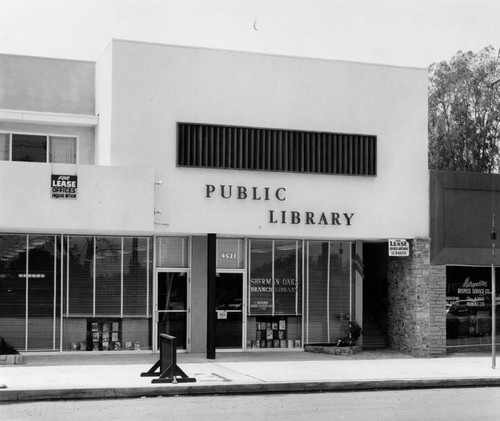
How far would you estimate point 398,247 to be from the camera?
22.8 m

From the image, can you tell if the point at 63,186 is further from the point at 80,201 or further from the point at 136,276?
the point at 136,276

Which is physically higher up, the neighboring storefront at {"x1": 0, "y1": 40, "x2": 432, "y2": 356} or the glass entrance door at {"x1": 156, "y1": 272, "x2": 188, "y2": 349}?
the neighboring storefront at {"x1": 0, "y1": 40, "x2": 432, "y2": 356}

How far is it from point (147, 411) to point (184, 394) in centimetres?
241

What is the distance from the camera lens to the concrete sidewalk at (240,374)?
1553cm

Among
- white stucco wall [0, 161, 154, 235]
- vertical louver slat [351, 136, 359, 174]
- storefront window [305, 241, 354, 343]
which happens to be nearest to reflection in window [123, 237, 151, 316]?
white stucco wall [0, 161, 154, 235]

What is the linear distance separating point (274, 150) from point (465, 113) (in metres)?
26.1

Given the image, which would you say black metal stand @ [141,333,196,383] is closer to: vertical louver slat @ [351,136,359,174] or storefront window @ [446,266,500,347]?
vertical louver slat @ [351,136,359,174]

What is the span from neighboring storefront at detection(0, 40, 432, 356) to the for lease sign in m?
0.04

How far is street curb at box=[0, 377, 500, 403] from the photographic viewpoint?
15.0 meters

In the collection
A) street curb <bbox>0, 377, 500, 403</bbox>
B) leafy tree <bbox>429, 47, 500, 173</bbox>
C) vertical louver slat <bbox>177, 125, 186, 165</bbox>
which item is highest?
leafy tree <bbox>429, 47, 500, 173</bbox>

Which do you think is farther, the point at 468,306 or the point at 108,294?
the point at 468,306

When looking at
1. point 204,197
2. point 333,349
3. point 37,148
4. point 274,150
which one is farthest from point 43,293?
point 333,349

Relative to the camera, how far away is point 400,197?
903 inches

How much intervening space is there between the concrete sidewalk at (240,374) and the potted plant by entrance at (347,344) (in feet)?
1.19
